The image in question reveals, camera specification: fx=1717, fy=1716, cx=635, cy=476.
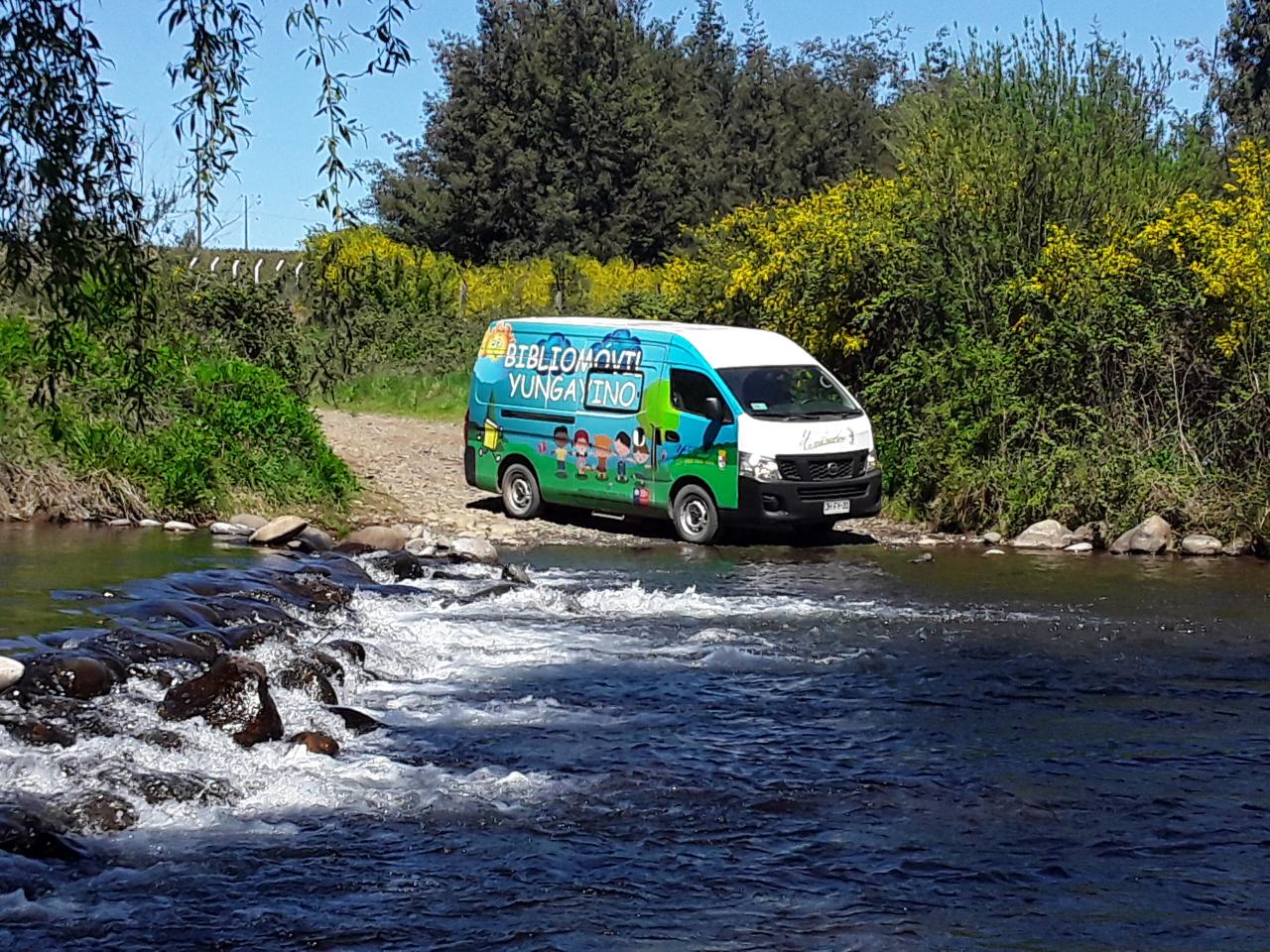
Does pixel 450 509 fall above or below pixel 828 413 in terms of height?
below

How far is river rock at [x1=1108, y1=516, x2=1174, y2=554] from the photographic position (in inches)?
704

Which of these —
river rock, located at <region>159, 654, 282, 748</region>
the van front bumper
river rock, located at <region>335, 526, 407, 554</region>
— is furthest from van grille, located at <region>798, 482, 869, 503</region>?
river rock, located at <region>159, 654, 282, 748</region>

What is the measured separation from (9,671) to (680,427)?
9.20 meters

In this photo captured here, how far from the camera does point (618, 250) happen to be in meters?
51.2

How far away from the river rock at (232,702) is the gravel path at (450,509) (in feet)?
28.8

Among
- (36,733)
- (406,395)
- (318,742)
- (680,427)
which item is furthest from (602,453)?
(406,395)

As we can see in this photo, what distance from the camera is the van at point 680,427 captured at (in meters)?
17.5

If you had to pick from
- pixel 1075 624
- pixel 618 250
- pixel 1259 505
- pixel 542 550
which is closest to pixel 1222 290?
pixel 1259 505

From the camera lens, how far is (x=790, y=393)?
59.2 feet


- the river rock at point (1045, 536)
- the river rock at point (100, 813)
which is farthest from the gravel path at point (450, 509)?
the river rock at point (100, 813)

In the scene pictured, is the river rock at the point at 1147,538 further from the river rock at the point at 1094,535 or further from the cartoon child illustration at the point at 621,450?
the cartoon child illustration at the point at 621,450

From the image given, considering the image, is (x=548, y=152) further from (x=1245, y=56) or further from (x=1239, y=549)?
(x=1239, y=549)

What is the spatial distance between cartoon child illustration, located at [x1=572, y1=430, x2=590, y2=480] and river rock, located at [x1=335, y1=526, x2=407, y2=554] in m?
2.26

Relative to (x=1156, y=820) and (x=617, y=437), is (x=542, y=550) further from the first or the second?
(x=1156, y=820)
